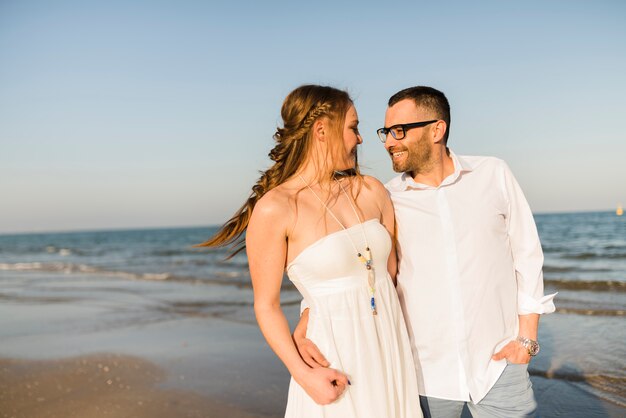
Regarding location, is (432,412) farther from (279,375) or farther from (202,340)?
(202,340)

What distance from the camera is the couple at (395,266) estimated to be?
7.49 feet

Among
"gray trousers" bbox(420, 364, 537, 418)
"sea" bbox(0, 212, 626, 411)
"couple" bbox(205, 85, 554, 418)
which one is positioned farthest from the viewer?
"sea" bbox(0, 212, 626, 411)

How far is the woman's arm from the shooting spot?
2240mm

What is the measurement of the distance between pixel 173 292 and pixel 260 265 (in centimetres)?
1232

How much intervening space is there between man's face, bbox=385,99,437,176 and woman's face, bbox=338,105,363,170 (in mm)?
421

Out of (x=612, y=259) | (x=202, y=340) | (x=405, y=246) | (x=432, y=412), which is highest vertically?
(x=405, y=246)

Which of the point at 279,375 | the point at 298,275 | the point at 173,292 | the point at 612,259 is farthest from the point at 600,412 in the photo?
the point at 612,259

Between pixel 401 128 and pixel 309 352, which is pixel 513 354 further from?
pixel 401 128

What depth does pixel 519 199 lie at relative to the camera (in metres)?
2.79

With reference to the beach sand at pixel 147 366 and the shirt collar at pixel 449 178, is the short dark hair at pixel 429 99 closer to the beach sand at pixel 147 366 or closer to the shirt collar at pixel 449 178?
the shirt collar at pixel 449 178

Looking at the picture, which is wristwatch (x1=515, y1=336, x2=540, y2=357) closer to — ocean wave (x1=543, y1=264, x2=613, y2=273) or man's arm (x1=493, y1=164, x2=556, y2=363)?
man's arm (x1=493, y1=164, x2=556, y2=363)

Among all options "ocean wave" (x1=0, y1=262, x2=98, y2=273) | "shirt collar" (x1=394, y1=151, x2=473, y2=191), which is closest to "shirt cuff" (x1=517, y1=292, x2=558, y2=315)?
"shirt collar" (x1=394, y1=151, x2=473, y2=191)

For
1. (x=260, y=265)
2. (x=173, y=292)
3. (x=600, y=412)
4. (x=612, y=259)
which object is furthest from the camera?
(x=612, y=259)

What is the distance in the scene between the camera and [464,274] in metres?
2.68
